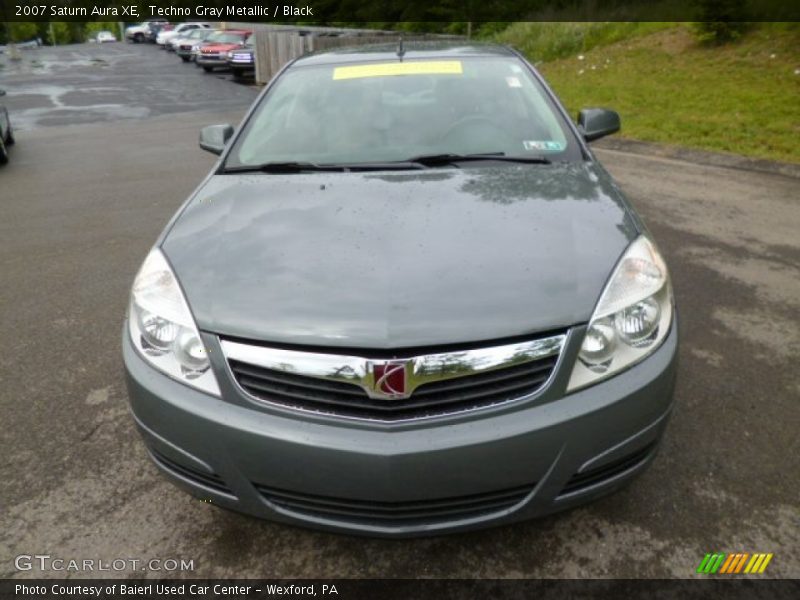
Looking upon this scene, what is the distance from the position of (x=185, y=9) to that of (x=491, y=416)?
71.8m

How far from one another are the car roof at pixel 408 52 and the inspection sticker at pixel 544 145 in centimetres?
85

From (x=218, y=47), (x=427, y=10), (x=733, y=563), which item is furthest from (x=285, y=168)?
(x=427, y=10)

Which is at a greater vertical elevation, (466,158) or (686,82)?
(466,158)

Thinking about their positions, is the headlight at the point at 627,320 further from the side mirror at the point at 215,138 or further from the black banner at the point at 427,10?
the black banner at the point at 427,10

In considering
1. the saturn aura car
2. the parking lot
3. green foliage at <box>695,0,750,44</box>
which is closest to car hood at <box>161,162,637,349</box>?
the saturn aura car

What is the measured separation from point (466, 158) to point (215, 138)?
1.44 m

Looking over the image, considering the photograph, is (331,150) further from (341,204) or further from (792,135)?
(792,135)

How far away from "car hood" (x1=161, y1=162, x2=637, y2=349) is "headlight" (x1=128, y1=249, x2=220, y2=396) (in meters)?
0.05

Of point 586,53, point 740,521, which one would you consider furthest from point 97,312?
Answer: point 586,53

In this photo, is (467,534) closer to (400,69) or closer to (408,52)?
(400,69)

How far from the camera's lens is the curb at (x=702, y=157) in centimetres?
693

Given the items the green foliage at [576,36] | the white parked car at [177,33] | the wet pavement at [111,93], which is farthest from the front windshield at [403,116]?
the white parked car at [177,33]

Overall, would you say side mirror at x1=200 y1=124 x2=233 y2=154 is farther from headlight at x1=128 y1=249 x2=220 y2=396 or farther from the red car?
the red car

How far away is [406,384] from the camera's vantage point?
5.58ft
